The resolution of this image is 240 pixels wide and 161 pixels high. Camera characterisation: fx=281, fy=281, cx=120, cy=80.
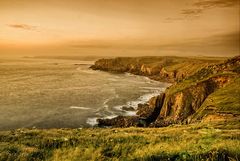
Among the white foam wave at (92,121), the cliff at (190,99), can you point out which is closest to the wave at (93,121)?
the white foam wave at (92,121)

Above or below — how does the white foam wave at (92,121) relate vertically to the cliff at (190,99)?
Result: below

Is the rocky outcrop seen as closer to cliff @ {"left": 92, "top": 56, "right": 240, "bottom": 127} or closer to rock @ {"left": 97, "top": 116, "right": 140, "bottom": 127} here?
Result: cliff @ {"left": 92, "top": 56, "right": 240, "bottom": 127}

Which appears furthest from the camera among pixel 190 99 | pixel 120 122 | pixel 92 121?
pixel 92 121

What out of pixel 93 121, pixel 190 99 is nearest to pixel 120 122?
pixel 93 121

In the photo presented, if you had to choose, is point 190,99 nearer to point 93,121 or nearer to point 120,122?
point 120,122

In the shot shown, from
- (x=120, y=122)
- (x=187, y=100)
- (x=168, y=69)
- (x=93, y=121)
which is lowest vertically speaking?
(x=93, y=121)

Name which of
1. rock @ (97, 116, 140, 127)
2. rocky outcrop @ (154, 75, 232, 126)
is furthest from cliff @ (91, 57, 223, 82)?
rock @ (97, 116, 140, 127)

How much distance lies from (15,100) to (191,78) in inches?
1674

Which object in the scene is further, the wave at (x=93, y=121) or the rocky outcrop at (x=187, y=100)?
the wave at (x=93, y=121)

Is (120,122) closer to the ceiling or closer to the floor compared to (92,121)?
closer to the ceiling

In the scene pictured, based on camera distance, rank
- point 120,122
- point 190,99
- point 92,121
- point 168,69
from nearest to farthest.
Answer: point 120,122
point 190,99
point 92,121
point 168,69

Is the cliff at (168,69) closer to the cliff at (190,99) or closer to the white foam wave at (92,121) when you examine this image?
the cliff at (190,99)

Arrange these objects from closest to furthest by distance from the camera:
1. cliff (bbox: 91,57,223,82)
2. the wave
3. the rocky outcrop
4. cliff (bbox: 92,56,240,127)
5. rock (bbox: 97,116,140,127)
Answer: cliff (bbox: 92,56,240,127) < rock (bbox: 97,116,140,127) < the rocky outcrop < the wave < cliff (bbox: 91,57,223,82)

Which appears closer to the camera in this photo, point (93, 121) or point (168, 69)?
point (93, 121)
